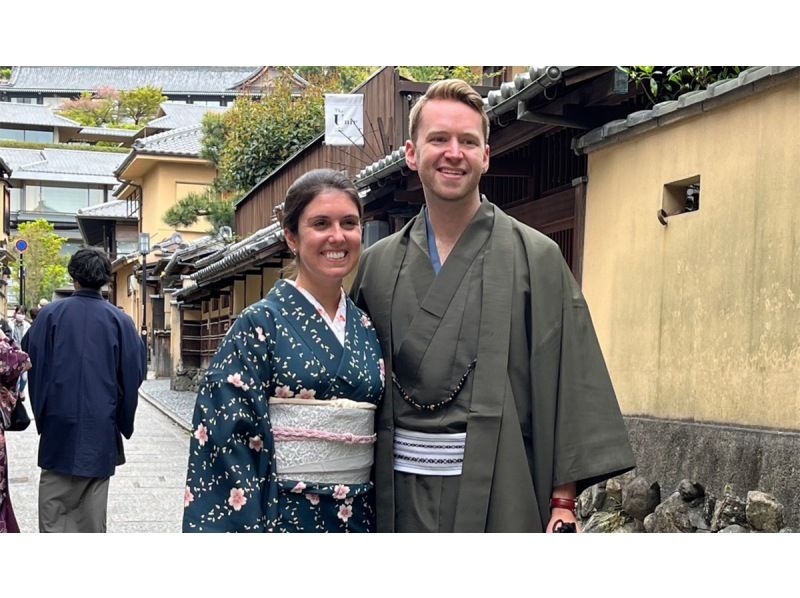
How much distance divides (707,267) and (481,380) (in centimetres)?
293

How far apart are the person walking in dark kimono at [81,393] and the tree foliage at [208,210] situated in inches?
696

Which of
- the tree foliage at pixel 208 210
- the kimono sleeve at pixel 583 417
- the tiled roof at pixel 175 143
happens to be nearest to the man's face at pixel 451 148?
the kimono sleeve at pixel 583 417

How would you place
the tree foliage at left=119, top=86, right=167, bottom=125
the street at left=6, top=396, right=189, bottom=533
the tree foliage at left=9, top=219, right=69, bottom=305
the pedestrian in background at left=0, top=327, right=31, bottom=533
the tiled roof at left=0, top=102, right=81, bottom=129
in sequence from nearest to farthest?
1. the pedestrian in background at left=0, top=327, right=31, bottom=533
2. the street at left=6, top=396, right=189, bottom=533
3. the tree foliage at left=9, top=219, right=69, bottom=305
4. the tiled roof at left=0, top=102, right=81, bottom=129
5. the tree foliage at left=119, top=86, right=167, bottom=125

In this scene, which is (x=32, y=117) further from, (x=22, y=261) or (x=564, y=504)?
(x=564, y=504)

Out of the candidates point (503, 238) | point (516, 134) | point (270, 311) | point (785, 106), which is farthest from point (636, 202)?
point (270, 311)

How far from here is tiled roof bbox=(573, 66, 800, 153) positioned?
4.56 metres

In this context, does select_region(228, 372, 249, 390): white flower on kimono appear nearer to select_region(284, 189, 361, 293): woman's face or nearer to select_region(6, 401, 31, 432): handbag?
select_region(284, 189, 361, 293): woman's face

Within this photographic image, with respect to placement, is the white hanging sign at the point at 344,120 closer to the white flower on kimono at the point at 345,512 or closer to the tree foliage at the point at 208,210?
the white flower on kimono at the point at 345,512

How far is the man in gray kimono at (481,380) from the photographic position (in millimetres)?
→ 2656

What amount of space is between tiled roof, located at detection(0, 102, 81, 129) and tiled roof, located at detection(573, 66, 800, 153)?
152 feet

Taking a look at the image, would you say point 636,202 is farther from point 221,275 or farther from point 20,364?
point 221,275

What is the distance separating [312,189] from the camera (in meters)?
2.72

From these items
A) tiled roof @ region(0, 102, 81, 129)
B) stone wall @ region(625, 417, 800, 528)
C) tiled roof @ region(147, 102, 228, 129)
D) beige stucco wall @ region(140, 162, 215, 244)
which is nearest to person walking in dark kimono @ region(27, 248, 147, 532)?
stone wall @ region(625, 417, 800, 528)
